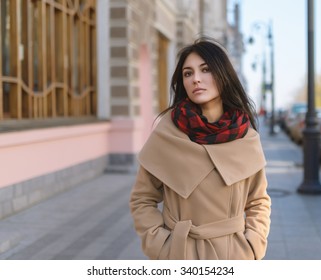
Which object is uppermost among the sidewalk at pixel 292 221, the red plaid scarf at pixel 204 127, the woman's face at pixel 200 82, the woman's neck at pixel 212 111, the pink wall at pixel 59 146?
the woman's face at pixel 200 82

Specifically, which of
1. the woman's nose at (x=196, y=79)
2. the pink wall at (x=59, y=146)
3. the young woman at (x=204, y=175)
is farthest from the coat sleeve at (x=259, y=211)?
the pink wall at (x=59, y=146)

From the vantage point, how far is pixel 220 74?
9.11 feet

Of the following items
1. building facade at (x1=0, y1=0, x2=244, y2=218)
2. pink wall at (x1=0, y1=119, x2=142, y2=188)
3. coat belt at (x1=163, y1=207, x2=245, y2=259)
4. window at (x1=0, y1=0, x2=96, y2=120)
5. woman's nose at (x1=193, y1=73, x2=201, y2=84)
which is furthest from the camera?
window at (x1=0, y1=0, x2=96, y2=120)

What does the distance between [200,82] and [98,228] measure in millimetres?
5314

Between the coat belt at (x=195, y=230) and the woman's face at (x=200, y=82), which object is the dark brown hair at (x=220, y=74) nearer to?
the woman's face at (x=200, y=82)

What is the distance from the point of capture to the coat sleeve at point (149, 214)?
271cm

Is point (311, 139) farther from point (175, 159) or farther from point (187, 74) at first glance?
point (175, 159)

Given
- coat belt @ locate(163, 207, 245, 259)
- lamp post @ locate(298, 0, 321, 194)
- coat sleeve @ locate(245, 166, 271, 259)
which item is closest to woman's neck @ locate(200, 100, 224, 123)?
coat sleeve @ locate(245, 166, 271, 259)

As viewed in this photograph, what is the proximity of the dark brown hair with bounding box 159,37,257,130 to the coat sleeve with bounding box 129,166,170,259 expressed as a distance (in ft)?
1.28

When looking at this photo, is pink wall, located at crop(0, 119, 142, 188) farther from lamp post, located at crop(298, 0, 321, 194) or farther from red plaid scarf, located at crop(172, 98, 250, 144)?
red plaid scarf, located at crop(172, 98, 250, 144)

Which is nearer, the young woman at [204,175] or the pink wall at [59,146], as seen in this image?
the young woman at [204,175]

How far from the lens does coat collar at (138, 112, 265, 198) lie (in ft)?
8.79

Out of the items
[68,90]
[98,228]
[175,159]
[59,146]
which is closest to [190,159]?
[175,159]

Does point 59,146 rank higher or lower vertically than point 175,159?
lower
